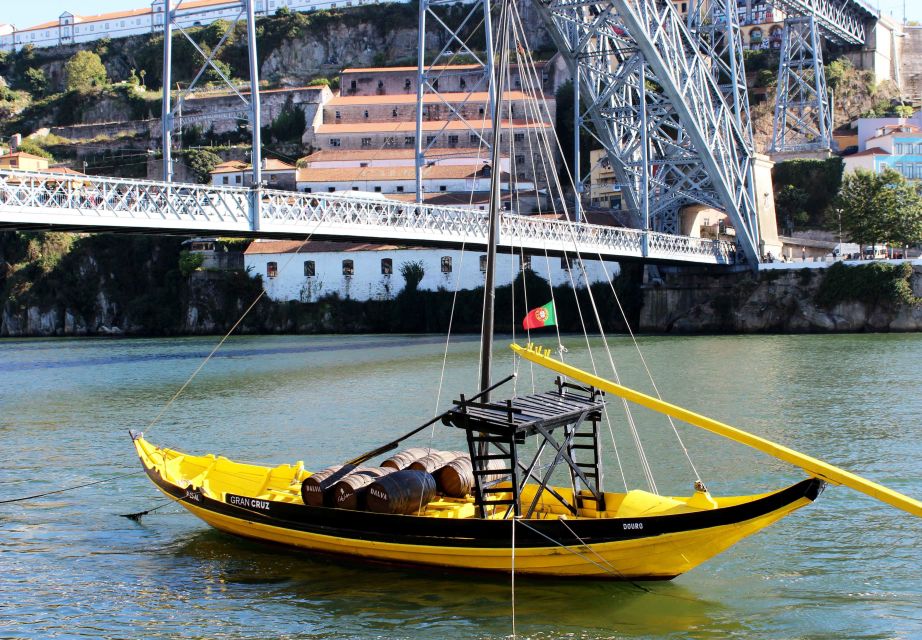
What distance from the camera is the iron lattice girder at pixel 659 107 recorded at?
52.9 m

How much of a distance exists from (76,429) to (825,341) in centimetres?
3459

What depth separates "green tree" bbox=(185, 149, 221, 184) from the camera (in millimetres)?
89438

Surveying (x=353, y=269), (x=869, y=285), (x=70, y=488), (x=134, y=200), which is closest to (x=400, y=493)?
(x=70, y=488)

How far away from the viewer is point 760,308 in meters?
60.0

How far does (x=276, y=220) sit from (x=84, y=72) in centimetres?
8391

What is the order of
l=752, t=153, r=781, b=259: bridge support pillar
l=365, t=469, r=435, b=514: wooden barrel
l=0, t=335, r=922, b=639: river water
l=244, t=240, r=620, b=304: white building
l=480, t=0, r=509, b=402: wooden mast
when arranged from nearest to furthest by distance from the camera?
l=0, t=335, r=922, b=639: river water < l=365, t=469, r=435, b=514: wooden barrel < l=480, t=0, r=509, b=402: wooden mast < l=752, t=153, r=781, b=259: bridge support pillar < l=244, t=240, r=620, b=304: white building

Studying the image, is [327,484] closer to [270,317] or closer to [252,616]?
[252,616]

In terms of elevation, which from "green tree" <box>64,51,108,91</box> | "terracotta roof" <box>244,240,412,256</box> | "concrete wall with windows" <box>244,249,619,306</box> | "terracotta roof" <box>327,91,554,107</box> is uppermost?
"green tree" <box>64,51,108,91</box>

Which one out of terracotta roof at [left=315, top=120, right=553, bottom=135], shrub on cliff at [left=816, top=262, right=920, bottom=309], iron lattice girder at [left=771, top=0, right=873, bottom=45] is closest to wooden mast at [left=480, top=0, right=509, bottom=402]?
shrub on cliff at [left=816, top=262, right=920, bottom=309]

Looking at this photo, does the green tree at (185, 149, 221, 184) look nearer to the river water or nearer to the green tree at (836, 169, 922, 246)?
the green tree at (836, 169, 922, 246)

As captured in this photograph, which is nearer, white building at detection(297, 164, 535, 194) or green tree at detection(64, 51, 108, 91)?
white building at detection(297, 164, 535, 194)

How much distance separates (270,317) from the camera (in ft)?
228

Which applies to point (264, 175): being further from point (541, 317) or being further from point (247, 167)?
point (541, 317)

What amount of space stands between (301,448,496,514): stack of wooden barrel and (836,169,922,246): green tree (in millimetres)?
50092
